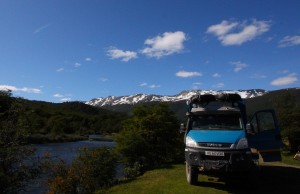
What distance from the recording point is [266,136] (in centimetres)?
1661

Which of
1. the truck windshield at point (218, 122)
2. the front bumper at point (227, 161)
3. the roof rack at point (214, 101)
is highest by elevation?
the roof rack at point (214, 101)

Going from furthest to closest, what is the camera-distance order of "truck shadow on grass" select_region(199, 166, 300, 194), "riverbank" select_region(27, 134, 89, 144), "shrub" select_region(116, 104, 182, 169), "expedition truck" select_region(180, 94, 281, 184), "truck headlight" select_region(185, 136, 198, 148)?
"riverbank" select_region(27, 134, 89, 144) < "shrub" select_region(116, 104, 182, 169) < "truck shadow on grass" select_region(199, 166, 300, 194) < "truck headlight" select_region(185, 136, 198, 148) < "expedition truck" select_region(180, 94, 281, 184)

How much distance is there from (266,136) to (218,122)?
8.52 ft

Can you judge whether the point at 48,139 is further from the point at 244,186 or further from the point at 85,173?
the point at 244,186

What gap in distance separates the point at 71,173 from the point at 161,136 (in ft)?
60.0

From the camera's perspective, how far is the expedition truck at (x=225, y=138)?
14.2 meters

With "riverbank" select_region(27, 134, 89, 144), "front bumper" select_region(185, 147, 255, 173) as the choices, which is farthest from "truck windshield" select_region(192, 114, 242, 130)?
"riverbank" select_region(27, 134, 89, 144)

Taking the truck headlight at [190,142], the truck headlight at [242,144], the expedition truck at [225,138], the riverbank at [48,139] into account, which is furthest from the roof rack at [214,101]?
the riverbank at [48,139]

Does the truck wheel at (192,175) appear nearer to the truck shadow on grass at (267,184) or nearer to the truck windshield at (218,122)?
the truck shadow on grass at (267,184)

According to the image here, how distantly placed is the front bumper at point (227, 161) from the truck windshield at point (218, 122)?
1537 mm

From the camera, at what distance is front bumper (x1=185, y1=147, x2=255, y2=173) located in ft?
46.2

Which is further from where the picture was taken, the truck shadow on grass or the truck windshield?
the truck windshield

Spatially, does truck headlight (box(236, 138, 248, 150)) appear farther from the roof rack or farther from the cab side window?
the cab side window

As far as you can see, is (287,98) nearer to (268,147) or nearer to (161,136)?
(161,136)
